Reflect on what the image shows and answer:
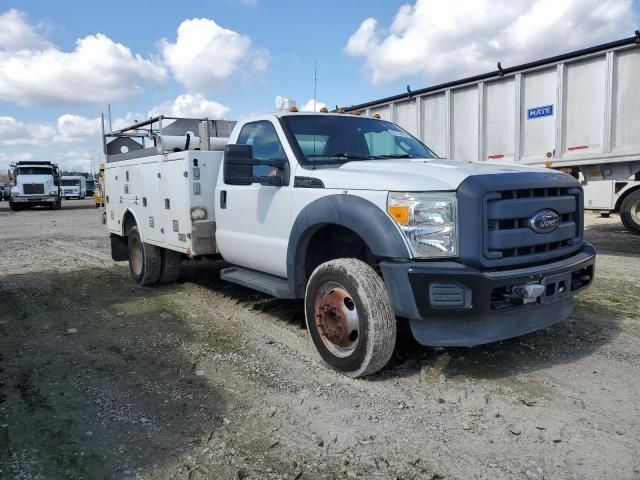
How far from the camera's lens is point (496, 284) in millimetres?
3467

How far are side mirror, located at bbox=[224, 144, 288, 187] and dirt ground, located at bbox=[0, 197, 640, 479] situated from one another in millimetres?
1467

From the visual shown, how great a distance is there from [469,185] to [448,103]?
8.00m

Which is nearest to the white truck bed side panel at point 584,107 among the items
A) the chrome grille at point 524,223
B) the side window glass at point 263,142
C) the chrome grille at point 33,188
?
the chrome grille at point 524,223

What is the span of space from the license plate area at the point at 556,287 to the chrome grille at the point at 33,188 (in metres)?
31.9

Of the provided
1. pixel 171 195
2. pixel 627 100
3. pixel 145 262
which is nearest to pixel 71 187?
pixel 145 262

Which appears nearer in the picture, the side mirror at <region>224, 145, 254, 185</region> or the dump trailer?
the side mirror at <region>224, 145, 254, 185</region>

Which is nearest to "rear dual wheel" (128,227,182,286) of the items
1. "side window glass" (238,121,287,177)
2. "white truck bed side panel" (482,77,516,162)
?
"side window glass" (238,121,287,177)

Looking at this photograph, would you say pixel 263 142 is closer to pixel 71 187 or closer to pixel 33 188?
pixel 33 188

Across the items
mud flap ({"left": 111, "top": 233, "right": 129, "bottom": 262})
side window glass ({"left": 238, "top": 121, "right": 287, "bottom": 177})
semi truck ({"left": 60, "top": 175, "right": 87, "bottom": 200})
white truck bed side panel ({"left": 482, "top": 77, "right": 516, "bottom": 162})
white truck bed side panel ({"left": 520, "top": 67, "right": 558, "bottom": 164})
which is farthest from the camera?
semi truck ({"left": 60, "top": 175, "right": 87, "bottom": 200})

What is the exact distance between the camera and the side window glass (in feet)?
16.1

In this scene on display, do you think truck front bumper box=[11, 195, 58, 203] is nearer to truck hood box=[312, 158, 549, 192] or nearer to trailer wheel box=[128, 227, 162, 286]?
trailer wheel box=[128, 227, 162, 286]

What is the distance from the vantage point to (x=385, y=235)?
11.9 ft

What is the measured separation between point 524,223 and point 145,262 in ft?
16.9

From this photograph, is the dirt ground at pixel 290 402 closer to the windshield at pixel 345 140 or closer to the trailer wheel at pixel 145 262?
the trailer wheel at pixel 145 262
